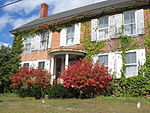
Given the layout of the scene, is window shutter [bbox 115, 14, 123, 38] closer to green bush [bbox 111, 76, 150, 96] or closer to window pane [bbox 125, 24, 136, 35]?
window pane [bbox 125, 24, 136, 35]

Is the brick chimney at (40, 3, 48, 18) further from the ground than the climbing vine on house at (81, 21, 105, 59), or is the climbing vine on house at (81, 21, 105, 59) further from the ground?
the brick chimney at (40, 3, 48, 18)

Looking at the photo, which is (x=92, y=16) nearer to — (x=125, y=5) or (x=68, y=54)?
(x=125, y=5)

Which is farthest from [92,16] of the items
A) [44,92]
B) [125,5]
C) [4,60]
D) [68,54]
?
[4,60]

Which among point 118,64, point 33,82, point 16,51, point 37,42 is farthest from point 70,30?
point 16,51

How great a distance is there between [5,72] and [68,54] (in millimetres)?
6128

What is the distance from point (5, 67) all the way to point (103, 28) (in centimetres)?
892

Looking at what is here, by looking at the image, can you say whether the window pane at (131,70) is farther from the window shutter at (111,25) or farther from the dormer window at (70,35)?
the dormer window at (70,35)

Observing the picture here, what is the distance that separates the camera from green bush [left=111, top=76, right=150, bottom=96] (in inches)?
430

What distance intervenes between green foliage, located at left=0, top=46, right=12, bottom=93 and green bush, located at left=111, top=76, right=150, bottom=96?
30.1 feet

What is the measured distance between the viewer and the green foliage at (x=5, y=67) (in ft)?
50.7

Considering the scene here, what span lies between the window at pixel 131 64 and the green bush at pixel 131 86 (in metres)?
0.41

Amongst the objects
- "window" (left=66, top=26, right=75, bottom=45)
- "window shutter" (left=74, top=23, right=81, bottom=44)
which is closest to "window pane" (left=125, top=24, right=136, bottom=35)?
"window shutter" (left=74, top=23, right=81, bottom=44)

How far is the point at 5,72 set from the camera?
15672mm

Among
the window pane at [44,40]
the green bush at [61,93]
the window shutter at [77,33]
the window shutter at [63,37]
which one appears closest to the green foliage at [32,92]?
the green bush at [61,93]
